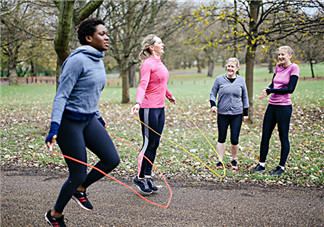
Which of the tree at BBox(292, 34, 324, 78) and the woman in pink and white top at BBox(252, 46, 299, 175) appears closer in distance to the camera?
the woman in pink and white top at BBox(252, 46, 299, 175)

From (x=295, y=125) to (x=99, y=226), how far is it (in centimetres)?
857

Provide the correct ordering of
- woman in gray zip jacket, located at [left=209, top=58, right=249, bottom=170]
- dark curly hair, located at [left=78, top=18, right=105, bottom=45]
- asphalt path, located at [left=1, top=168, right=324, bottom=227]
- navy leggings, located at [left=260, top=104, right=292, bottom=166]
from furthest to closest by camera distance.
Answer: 1. woman in gray zip jacket, located at [left=209, top=58, right=249, bottom=170]
2. navy leggings, located at [left=260, top=104, right=292, bottom=166]
3. asphalt path, located at [left=1, top=168, right=324, bottom=227]
4. dark curly hair, located at [left=78, top=18, right=105, bottom=45]

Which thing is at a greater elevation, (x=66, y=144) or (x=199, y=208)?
(x=66, y=144)

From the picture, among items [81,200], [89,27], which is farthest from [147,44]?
[81,200]

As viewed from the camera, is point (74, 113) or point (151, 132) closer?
point (74, 113)

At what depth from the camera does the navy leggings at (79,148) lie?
2973mm

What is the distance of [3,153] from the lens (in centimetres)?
672

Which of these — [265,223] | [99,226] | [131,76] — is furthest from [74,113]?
[131,76]

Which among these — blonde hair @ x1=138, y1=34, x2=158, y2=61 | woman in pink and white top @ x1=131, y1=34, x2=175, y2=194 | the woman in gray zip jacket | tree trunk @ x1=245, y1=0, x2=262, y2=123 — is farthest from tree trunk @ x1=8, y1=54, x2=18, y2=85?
woman in pink and white top @ x1=131, y1=34, x2=175, y2=194

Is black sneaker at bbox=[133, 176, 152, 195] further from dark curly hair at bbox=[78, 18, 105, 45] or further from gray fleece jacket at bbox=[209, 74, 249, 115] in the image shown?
dark curly hair at bbox=[78, 18, 105, 45]

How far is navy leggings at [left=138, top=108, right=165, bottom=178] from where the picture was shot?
437cm

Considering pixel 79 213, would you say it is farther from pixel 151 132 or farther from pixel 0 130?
pixel 0 130

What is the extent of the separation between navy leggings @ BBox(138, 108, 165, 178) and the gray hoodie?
129 centimetres

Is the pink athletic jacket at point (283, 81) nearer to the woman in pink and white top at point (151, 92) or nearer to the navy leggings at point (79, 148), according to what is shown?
the woman in pink and white top at point (151, 92)
